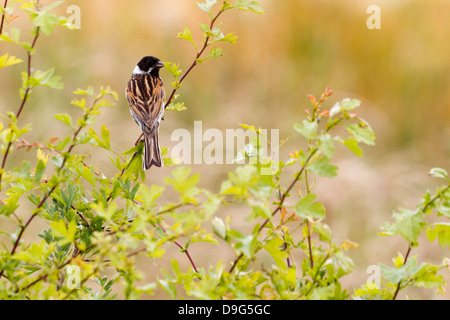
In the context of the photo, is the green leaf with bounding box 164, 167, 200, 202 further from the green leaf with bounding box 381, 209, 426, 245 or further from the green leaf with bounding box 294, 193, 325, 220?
the green leaf with bounding box 381, 209, 426, 245

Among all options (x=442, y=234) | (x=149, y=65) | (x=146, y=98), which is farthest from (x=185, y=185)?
(x=149, y=65)

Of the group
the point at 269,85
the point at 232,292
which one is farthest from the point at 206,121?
the point at 232,292

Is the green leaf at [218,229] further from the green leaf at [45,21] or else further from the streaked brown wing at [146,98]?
the streaked brown wing at [146,98]

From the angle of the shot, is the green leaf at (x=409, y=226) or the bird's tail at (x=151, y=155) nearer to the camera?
the green leaf at (x=409, y=226)

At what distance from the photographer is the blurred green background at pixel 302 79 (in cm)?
494

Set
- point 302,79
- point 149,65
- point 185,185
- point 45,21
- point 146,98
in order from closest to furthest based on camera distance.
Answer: point 185,185 → point 45,21 → point 146,98 → point 149,65 → point 302,79

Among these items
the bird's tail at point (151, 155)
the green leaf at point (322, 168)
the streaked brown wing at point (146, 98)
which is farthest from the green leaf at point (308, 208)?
the streaked brown wing at point (146, 98)

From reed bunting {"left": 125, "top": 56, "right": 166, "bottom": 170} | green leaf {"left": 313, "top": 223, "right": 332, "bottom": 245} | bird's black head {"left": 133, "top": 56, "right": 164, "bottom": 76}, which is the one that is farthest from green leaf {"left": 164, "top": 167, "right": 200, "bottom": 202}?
bird's black head {"left": 133, "top": 56, "right": 164, "bottom": 76}

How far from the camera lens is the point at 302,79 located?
19.8ft

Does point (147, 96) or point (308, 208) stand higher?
point (147, 96)

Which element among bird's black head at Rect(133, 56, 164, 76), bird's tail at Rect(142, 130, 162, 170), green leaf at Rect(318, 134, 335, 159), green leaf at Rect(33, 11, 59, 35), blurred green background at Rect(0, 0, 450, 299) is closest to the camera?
green leaf at Rect(318, 134, 335, 159)

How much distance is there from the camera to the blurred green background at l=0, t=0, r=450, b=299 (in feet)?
16.2

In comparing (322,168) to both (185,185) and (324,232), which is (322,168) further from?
(185,185)
